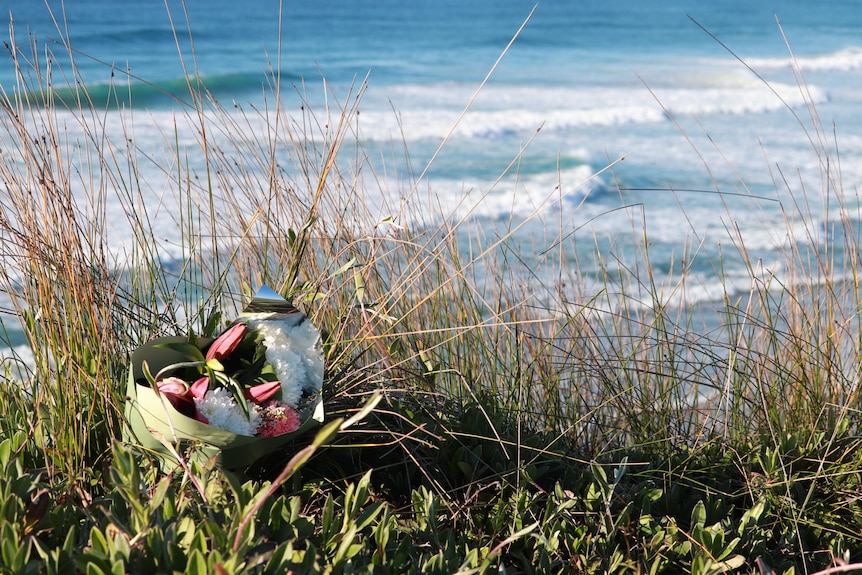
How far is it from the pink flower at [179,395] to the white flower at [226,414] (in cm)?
1

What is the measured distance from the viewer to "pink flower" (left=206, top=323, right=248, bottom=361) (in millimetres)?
1432

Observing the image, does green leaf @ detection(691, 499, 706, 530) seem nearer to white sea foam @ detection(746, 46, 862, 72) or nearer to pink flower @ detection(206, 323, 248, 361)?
pink flower @ detection(206, 323, 248, 361)

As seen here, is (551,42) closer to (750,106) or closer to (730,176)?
(750,106)

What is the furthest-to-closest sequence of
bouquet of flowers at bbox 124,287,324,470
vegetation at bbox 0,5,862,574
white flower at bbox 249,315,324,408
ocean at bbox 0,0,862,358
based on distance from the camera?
ocean at bbox 0,0,862,358
white flower at bbox 249,315,324,408
bouquet of flowers at bbox 124,287,324,470
vegetation at bbox 0,5,862,574

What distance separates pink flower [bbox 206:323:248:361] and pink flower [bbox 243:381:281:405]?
0.28 ft

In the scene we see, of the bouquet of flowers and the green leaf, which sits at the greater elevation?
the bouquet of flowers

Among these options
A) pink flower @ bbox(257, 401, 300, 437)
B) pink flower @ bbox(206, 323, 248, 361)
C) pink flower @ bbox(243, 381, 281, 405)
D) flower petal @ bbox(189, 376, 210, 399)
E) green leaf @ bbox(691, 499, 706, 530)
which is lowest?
green leaf @ bbox(691, 499, 706, 530)

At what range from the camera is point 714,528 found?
1.40 meters

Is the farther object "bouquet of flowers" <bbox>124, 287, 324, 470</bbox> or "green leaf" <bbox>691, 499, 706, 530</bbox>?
"green leaf" <bbox>691, 499, 706, 530</bbox>

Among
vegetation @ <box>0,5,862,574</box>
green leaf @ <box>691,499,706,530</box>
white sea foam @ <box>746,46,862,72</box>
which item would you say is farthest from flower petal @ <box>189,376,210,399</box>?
white sea foam @ <box>746,46,862,72</box>

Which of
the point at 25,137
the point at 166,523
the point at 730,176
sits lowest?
the point at 730,176

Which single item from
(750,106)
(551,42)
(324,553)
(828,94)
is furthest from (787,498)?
(551,42)

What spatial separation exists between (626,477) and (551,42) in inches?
845

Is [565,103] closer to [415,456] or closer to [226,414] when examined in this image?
[415,456]
